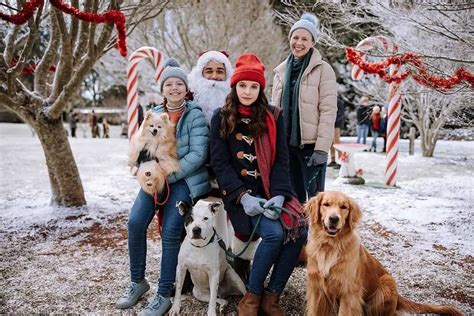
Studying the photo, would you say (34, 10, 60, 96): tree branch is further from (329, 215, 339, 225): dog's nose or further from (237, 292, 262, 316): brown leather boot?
(329, 215, 339, 225): dog's nose

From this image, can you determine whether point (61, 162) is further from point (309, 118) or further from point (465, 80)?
point (465, 80)

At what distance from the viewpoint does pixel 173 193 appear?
3.22 meters

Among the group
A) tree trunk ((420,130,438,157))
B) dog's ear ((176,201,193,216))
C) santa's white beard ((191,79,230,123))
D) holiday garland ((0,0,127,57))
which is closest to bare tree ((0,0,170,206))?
holiday garland ((0,0,127,57))

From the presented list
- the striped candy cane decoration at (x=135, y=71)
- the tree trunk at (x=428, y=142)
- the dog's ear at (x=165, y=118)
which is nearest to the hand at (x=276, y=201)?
the dog's ear at (x=165, y=118)

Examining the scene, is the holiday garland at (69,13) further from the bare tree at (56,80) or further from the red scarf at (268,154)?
the red scarf at (268,154)

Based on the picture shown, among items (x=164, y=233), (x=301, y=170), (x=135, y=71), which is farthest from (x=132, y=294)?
(x=135, y=71)

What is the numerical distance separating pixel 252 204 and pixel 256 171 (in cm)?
32

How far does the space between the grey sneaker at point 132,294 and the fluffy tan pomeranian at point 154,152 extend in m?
0.80

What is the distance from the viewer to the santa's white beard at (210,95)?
3506mm

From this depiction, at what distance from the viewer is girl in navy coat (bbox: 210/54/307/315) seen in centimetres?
296

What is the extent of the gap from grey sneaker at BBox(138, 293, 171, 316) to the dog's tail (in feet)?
5.55

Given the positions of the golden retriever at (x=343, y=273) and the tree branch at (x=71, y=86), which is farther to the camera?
the tree branch at (x=71, y=86)

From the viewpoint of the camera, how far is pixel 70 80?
212 inches

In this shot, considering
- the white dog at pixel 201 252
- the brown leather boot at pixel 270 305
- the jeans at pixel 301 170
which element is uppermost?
the jeans at pixel 301 170
